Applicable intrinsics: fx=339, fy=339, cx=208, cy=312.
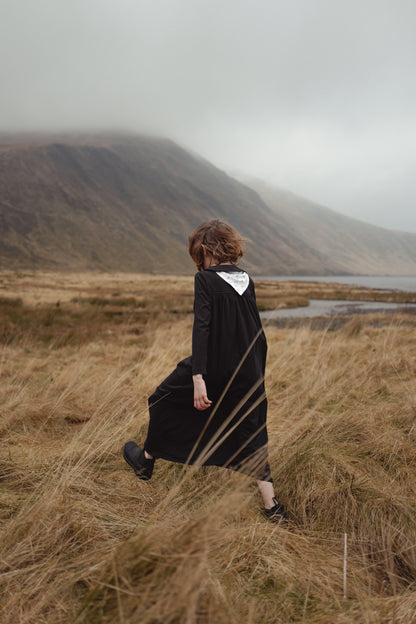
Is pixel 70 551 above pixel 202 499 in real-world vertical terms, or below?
above

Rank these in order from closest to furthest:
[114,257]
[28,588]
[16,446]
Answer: [28,588] → [16,446] → [114,257]

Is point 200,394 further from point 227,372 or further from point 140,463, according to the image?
point 140,463

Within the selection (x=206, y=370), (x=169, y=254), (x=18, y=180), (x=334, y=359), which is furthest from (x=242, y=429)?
(x=18, y=180)

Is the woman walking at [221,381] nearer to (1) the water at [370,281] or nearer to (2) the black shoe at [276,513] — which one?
(2) the black shoe at [276,513]

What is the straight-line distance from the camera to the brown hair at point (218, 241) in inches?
91.2

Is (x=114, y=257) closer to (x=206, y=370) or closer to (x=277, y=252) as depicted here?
(x=277, y=252)

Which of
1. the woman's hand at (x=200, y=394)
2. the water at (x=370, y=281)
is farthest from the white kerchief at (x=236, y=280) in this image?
the water at (x=370, y=281)

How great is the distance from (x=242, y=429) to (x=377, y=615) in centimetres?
112

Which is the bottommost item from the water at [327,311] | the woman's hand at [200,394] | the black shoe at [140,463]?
the water at [327,311]

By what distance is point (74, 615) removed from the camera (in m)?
1.19

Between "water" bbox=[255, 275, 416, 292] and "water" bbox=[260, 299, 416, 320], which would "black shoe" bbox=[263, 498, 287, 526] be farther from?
"water" bbox=[255, 275, 416, 292]

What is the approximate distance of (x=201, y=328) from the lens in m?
2.15

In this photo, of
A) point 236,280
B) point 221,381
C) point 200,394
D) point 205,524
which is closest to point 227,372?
point 221,381

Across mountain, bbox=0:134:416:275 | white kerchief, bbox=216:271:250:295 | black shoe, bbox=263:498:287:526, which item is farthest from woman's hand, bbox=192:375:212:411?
mountain, bbox=0:134:416:275
